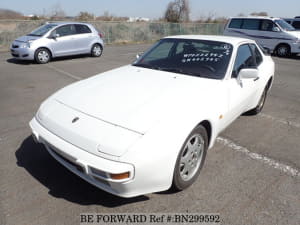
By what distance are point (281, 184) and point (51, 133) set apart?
2.49m

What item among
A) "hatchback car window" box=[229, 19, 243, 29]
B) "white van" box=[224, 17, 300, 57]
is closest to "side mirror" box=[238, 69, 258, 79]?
"white van" box=[224, 17, 300, 57]

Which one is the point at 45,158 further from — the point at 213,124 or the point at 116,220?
the point at 213,124

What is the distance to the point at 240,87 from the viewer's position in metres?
3.22

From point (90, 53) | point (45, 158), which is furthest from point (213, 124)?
point (90, 53)

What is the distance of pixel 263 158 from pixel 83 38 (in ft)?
31.1

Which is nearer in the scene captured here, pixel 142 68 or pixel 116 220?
pixel 116 220

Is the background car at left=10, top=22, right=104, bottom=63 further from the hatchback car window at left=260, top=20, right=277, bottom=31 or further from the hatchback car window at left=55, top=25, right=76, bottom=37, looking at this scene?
the hatchback car window at left=260, top=20, right=277, bottom=31

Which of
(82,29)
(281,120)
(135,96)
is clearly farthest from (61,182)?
(82,29)

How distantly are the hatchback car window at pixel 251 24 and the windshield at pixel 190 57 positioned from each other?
10.1m


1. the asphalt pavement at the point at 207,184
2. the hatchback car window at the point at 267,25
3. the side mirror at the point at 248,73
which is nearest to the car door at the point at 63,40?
the asphalt pavement at the point at 207,184

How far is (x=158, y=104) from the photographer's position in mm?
2387

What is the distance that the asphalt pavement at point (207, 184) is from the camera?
224cm

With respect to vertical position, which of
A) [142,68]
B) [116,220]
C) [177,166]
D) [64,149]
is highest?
[142,68]

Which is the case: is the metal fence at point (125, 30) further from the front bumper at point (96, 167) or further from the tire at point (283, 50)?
the front bumper at point (96, 167)
